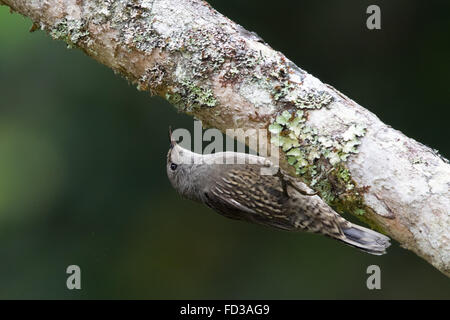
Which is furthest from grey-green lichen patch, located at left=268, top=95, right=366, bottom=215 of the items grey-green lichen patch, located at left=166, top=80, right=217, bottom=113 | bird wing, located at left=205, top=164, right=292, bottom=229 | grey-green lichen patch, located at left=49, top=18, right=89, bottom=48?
bird wing, located at left=205, top=164, right=292, bottom=229

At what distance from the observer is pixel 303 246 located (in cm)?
566

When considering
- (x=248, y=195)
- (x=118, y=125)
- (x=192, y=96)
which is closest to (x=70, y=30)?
(x=192, y=96)

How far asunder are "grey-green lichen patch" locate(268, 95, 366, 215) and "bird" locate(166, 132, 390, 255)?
0.86 meters

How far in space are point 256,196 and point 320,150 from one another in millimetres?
1107

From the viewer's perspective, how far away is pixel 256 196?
3402mm

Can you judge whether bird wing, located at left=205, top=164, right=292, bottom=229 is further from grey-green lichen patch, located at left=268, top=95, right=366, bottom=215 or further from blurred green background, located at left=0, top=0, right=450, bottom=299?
blurred green background, located at left=0, top=0, right=450, bottom=299

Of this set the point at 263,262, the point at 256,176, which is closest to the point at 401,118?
the point at 263,262

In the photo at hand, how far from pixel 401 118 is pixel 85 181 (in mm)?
2450

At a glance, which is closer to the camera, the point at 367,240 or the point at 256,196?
the point at 367,240

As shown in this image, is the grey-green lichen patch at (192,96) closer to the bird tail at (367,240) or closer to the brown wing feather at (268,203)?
the brown wing feather at (268,203)

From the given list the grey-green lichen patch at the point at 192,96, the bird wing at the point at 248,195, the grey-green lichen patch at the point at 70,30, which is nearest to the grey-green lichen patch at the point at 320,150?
the grey-green lichen patch at the point at 192,96

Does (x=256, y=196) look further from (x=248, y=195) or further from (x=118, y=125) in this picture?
(x=118, y=125)

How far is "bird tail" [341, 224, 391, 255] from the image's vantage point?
10.6 ft

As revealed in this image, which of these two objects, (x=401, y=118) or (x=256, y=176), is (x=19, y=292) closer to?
(x=256, y=176)
